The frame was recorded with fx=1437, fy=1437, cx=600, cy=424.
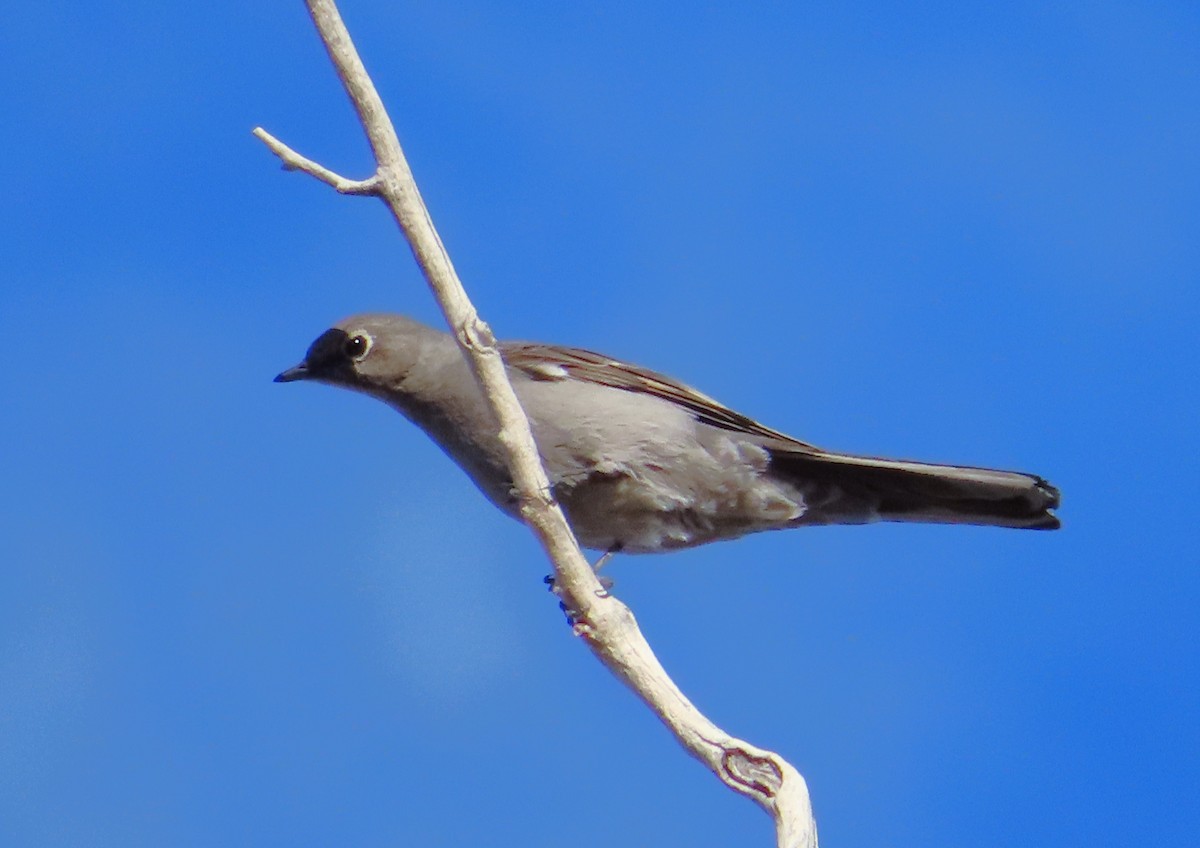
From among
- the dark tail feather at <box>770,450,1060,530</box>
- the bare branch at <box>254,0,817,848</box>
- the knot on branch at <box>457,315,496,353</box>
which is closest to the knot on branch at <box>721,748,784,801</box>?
the bare branch at <box>254,0,817,848</box>

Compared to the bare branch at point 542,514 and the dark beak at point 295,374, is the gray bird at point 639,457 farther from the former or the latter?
the bare branch at point 542,514

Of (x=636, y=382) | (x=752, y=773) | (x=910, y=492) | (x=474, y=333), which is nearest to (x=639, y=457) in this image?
(x=636, y=382)

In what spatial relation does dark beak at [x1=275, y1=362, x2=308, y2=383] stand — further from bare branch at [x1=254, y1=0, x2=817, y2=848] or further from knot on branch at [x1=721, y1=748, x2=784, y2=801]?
knot on branch at [x1=721, y1=748, x2=784, y2=801]

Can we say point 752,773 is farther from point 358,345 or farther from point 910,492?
point 358,345

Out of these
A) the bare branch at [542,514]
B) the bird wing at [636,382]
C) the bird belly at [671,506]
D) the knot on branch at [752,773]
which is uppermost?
the bird wing at [636,382]

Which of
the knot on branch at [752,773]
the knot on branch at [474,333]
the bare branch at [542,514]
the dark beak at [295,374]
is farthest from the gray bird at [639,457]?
the knot on branch at [752,773]

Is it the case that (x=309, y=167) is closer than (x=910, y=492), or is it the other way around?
(x=309, y=167)

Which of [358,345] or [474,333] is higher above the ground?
[358,345]

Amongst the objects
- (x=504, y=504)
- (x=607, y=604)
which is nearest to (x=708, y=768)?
(x=607, y=604)
